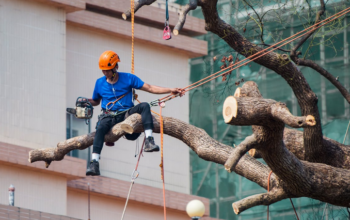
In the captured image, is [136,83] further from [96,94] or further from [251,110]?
[251,110]

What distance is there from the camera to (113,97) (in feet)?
43.5

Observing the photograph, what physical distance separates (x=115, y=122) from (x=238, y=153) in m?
2.94

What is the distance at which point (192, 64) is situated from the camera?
3628 cm

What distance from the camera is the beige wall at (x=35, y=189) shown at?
21.3 meters

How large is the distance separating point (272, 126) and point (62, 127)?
494 inches

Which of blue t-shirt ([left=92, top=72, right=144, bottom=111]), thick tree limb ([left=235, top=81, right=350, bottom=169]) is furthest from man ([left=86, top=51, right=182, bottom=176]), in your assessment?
thick tree limb ([left=235, top=81, right=350, bottom=169])

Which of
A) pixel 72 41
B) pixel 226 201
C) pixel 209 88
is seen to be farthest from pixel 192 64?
pixel 72 41

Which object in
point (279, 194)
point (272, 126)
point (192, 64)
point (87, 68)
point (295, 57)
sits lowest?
point (279, 194)

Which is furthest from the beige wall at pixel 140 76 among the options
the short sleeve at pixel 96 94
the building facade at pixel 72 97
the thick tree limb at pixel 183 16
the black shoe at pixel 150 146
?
the thick tree limb at pixel 183 16

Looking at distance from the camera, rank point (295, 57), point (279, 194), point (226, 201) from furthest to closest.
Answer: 1. point (226, 201)
2. point (295, 57)
3. point (279, 194)

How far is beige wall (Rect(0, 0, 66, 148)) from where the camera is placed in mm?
21750

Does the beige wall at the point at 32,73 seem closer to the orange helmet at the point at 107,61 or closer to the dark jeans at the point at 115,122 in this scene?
the orange helmet at the point at 107,61

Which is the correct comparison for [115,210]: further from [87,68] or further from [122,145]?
[87,68]

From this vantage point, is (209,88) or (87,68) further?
(209,88)
